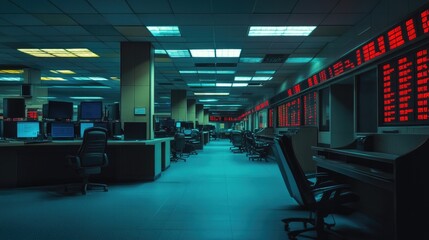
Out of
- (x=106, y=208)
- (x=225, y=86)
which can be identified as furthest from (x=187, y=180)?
(x=225, y=86)

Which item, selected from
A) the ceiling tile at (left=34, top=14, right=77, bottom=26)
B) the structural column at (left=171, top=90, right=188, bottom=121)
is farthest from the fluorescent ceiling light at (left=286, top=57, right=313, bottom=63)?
the structural column at (left=171, top=90, right=188, bottom=121)

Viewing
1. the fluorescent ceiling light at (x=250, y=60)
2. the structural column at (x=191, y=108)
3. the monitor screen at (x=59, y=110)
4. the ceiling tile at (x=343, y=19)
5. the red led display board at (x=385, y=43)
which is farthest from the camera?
the structural column at (x=191, y=108)

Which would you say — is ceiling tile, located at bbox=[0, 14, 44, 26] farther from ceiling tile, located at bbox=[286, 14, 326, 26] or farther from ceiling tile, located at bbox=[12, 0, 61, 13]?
ceiling tile, located at bbox=[286, 14, 326, 26]

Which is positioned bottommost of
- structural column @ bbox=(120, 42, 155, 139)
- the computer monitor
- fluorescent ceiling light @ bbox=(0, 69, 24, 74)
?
the computer monitor

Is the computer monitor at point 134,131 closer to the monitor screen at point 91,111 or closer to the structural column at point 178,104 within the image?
the monitor screen at point 91,111

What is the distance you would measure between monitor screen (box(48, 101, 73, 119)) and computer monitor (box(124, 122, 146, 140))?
44.9 inches

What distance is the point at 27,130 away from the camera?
20.1 feet

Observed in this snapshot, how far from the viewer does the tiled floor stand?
3.04m

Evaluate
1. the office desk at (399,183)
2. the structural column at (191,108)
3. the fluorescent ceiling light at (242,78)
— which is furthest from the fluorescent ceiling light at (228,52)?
the structural column at (191,108)

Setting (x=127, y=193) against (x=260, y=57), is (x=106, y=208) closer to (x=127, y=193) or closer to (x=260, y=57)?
(x=127, y=193)

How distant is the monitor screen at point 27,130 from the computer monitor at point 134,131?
1.66 metres

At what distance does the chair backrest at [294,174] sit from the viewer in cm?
265

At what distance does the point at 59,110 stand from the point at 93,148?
68.7 inches

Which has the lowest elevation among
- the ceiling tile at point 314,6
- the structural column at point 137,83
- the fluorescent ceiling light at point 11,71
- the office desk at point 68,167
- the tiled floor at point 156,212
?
the tiled floor at point 156,212
